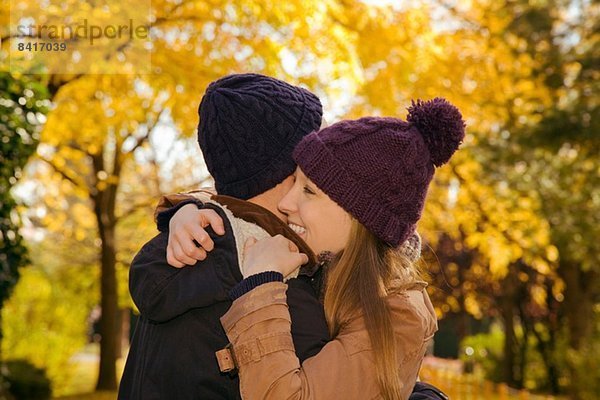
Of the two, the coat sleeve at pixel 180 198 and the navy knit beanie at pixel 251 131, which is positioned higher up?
the navy knit beanie at pixel 251 131

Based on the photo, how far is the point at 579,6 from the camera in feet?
43.3

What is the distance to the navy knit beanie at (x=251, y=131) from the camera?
7.30ft

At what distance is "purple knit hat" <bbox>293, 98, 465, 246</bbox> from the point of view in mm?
2285

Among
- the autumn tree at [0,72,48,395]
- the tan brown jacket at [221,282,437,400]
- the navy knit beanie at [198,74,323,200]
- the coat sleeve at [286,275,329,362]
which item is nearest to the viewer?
the tan brown jacket at [221,282,437,400]

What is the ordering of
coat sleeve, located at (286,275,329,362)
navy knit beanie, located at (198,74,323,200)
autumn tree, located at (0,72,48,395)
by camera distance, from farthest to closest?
autumn tree, located at (0,72,48,395), navy knit beanie, located at (198,74,323,200), coat sleeve, located at (286,275,329,362)

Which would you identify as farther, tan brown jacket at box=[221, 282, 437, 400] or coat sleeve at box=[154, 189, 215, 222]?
coat sleeve at box=[154, 189, 215, 222]

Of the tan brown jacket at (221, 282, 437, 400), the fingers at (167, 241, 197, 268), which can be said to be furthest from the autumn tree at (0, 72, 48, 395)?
the tan brown jacket at (221, 282, 437, 400)

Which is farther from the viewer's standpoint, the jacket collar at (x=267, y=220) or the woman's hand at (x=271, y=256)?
the jacket collar at (x=267, y=220)

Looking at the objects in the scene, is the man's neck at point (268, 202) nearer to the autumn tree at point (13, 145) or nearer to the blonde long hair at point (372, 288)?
the blonde long hair at point (372, 288)

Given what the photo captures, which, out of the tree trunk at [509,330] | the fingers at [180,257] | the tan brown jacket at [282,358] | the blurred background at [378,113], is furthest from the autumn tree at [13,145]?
the tree trunk at [509,330]

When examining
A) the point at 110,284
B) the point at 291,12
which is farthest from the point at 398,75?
the point at 110,284

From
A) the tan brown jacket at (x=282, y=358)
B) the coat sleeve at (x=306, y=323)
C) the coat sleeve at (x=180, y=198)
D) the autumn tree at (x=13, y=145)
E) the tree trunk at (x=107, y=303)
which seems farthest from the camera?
the tree trunk at (x=107, y=303)

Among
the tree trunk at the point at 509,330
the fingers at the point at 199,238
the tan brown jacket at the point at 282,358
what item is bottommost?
the tan brown jacket at the point at 282,358

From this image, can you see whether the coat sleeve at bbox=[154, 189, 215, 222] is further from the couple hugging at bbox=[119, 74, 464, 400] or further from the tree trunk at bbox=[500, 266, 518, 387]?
the tree trunk at bbox=[500, 266, 518, 387]
